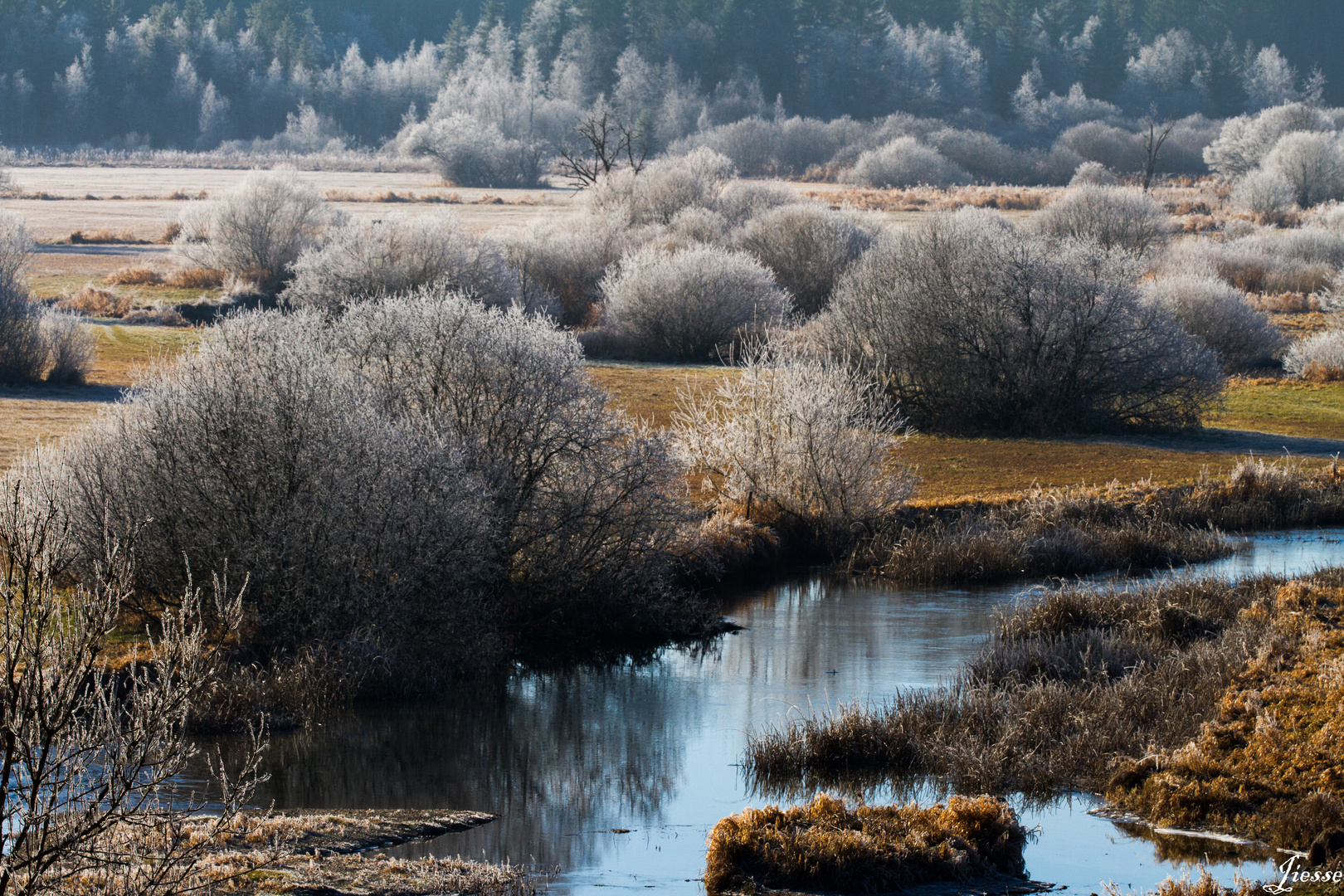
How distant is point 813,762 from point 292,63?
14962 centimetres

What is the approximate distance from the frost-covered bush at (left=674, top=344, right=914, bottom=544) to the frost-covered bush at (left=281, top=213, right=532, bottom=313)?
21450mm

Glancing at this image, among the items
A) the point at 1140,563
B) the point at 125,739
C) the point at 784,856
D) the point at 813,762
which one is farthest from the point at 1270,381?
the point at 125,739

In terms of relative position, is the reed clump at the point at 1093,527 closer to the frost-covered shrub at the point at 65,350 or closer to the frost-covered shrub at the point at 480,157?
the frost-covered shrub at the point at 65,350

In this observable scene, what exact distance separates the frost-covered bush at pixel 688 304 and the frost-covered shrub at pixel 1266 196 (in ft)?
152

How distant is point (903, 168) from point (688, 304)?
6462 centimetres

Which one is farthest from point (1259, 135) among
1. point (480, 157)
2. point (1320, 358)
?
point (1320, 358)

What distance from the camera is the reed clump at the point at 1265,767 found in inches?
470

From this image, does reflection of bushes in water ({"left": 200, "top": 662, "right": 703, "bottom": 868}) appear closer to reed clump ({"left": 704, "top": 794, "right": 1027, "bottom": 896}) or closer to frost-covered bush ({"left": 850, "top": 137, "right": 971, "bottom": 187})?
reed clump ({"left": 704, "top": 794, "right": 1027, "bottom": 896})

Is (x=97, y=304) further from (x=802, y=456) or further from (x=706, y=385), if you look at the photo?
(x=802, y=456)

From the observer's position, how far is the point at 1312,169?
8569 centimetres

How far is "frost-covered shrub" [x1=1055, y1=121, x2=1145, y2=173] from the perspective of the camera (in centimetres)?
11806

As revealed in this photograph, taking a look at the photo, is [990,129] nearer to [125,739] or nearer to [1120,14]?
[1120,14]

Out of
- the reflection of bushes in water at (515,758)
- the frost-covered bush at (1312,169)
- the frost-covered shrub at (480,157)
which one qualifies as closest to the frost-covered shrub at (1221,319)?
the reflection of bushes in water at (515,758)

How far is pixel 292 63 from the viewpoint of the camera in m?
151
